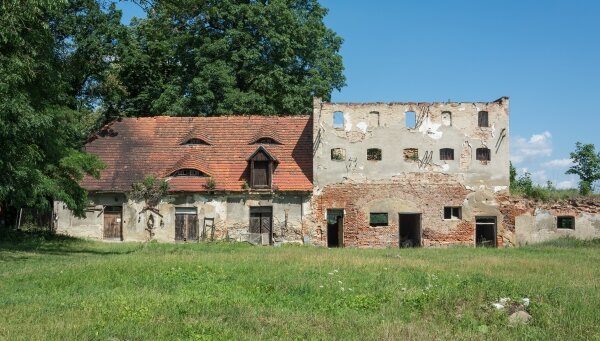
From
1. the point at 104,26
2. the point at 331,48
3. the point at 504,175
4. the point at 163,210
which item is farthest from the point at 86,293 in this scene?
the point at 331,48

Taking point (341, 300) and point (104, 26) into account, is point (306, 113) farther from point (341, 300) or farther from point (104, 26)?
point (341, 300)

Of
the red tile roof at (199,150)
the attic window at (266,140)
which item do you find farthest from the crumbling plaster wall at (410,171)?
the attic window at (266,140)

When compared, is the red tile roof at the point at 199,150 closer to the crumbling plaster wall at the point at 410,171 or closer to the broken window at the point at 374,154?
the crumbling plaster wall at the point at 410,171

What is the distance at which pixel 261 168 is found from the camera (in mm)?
33562

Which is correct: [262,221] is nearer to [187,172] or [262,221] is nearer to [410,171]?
[187,172]

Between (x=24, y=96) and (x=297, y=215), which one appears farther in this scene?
(x=297, y=215)

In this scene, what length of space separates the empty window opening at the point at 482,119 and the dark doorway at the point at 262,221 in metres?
12.5

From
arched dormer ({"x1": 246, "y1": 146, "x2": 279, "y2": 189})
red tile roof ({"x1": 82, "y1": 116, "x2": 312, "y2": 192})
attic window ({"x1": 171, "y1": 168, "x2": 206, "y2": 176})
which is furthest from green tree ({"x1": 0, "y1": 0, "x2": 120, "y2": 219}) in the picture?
arched dormer ({"x1": 246, "y1": 146, "x2": 279, "y2": 189})

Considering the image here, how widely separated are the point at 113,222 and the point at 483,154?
20.6 meters

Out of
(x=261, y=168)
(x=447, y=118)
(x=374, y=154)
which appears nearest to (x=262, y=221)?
(x=261, y=168)

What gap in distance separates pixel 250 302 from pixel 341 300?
180 centimetres

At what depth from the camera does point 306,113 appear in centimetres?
3938

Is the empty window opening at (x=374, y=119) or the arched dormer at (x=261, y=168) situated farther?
the empty window opening at (x=374, y=119)

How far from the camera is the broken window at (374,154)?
3394cm
